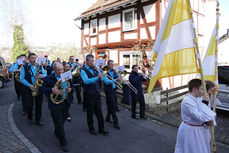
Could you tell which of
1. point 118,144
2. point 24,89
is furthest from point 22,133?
point 118,144

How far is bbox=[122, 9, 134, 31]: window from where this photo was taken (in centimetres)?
1227

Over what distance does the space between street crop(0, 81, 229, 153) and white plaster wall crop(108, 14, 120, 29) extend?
30.5 ft

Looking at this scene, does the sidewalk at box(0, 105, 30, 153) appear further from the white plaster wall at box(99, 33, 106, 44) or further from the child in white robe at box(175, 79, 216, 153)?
the white plaster wall at box(99, 33, 106, 44)

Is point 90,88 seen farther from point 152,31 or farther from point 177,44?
point 152,31

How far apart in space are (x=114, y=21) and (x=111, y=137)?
10830mm

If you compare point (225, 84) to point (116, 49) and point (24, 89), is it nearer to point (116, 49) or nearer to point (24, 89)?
point (24, 89)

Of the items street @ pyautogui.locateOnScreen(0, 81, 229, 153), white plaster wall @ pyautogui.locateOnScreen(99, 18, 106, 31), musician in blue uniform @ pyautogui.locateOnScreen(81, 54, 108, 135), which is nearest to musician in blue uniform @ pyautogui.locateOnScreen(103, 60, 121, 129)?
street @ pyautogui.locateOnScreen(0, 81, 229, 153)

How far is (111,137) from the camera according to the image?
459cm

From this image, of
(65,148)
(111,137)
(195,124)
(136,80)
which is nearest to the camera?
(195,124)

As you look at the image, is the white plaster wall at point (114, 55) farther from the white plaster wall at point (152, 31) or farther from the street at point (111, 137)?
the street at point (111, 137)

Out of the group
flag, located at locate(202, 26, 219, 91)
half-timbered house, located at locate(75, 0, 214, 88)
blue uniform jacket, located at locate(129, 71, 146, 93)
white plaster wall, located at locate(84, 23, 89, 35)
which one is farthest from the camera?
white plaster wall, located at locate(84, 23, 89, 35)

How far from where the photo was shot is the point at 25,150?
380 cm

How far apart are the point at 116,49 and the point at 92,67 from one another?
30.3 feet

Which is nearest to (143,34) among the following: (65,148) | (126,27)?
(126,27)
